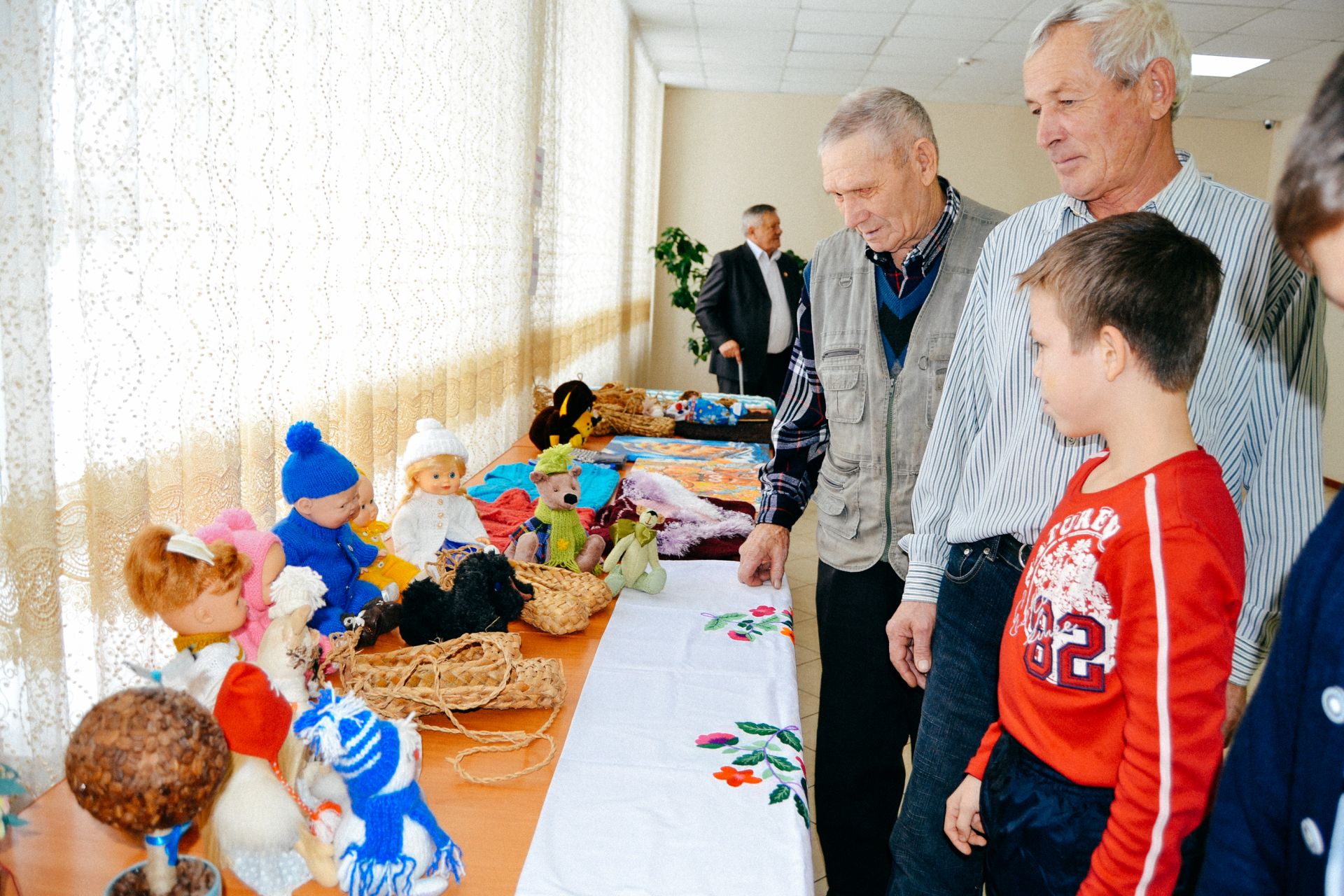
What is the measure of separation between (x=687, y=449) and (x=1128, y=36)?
2432 mm

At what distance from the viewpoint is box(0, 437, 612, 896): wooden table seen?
951mm

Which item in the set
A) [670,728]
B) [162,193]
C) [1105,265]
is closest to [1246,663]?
[1105,265]

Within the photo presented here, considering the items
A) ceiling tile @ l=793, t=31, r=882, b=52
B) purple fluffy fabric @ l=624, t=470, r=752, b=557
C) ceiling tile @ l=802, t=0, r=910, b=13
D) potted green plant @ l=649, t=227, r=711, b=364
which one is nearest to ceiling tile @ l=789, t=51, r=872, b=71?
ceiling tile @ l=793, t=31, r=882, b=52

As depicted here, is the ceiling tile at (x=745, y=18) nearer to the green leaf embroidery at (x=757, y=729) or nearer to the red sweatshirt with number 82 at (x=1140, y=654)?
the green leaf embroidery at (x=757, y=729)

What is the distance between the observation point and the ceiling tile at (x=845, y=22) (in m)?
5.62

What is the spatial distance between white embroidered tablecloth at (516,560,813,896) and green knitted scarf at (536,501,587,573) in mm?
177

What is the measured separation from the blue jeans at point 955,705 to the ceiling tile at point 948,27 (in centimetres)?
539

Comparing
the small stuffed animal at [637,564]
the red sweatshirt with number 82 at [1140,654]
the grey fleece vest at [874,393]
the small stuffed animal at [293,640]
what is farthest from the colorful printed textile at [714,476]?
the red sweatshirt with number 82 at [1140,654]

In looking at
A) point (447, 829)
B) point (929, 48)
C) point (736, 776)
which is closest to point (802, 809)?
point (736, 776)

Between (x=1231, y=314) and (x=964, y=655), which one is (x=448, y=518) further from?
(x=1231, y=314)

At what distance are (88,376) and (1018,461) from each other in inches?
47.8

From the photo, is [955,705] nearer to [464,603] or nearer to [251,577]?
[464,603]

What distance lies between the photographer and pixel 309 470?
1439 millimetres

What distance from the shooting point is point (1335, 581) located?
24.2 inches
